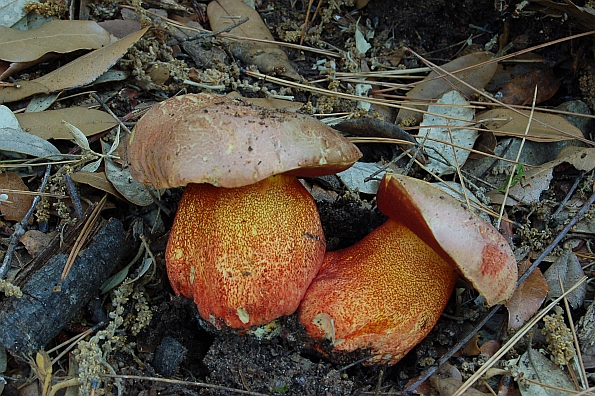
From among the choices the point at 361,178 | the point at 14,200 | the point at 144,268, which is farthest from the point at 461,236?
the point at 14,200

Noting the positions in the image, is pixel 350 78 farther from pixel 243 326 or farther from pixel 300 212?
pixel 243 326

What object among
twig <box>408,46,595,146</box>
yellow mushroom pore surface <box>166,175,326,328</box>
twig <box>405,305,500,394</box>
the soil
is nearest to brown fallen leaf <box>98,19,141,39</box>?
the soil

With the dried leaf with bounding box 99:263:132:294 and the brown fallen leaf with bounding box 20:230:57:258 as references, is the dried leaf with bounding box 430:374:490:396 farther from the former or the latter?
the brown fallen leaf with bounding box 20:230:57:258

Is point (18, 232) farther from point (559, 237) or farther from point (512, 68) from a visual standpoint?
point (512, 68)

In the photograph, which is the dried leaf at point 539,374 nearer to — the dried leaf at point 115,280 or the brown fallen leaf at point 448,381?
the brown fallen leaf at point 448,381

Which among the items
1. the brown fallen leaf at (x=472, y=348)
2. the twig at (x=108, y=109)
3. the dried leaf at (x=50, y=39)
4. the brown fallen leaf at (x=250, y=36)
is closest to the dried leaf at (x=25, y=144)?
the twig at (x=108, y=109)

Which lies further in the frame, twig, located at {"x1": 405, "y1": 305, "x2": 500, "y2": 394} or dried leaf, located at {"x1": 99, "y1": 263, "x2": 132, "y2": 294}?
dried leaf, located at {"x1": 99, "y1": 263, "x2": 132, "y2": 294}
